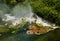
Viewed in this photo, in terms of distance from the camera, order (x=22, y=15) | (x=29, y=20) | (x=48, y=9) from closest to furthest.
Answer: (x=48, y=9) < (x=29, y=20) < (x=22, y=15)

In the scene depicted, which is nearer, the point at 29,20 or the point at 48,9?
the point at 48,9

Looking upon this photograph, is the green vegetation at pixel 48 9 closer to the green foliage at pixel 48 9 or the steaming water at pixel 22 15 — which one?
the green foliage at pixel 48 9

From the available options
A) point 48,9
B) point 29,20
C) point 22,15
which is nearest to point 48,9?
point 48,9

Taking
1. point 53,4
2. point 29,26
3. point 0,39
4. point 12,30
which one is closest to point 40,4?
point 53,4

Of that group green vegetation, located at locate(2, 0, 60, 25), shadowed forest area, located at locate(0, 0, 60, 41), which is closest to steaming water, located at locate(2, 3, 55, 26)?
shadowed forest area, located at locate(0, 0, 60, 41)

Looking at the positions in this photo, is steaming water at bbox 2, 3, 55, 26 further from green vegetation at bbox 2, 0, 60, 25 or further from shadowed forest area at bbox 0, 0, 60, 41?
green vegetation at bbox 2, 0, 60, 25

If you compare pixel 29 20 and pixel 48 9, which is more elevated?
pixel 48 9

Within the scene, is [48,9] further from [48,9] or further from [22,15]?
[22,15]

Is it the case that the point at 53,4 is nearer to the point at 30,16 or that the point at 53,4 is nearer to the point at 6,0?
the point at 30,16
